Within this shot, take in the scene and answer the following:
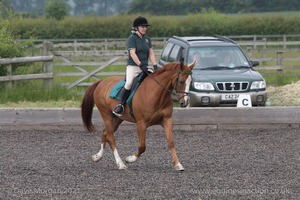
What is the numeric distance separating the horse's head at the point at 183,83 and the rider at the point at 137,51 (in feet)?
2.53

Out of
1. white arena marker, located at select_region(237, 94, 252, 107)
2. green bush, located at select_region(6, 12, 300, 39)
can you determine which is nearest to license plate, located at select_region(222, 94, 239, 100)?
white arena marker, located at select_region(237, 94, 252, 107)

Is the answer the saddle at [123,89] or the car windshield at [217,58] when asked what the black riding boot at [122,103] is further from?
the car windshield at [217,58]

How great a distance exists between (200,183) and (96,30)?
5268cm

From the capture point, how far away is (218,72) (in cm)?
1758

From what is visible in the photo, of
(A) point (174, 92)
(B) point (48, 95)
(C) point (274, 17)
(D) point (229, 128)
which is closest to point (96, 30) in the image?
(C) point (274, 17)

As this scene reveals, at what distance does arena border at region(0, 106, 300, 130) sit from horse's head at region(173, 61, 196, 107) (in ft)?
14.1

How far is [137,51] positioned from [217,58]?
694 centimetres

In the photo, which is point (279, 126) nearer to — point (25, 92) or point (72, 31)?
point (25, 92)

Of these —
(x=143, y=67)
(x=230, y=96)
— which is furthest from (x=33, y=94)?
(x=143, y=67)

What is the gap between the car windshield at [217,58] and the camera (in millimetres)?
17953

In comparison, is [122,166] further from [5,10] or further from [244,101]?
[5,10]

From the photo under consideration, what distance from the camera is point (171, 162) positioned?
11.4 m

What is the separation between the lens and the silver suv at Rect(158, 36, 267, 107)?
1670 cm

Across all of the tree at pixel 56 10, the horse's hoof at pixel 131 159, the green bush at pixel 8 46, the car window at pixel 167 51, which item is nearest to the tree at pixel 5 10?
the green bush at pixel 8 46
